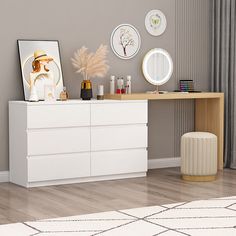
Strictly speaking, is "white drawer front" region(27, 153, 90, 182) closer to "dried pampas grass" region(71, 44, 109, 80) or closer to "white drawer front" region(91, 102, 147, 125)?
"white drawer front" region(91, 102, 147, 125)

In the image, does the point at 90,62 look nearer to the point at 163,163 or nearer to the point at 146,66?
the point at 146,66

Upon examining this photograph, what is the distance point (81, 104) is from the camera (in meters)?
5.36

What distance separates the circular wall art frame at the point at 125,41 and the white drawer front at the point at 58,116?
890 millimetres

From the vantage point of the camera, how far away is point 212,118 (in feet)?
20.6

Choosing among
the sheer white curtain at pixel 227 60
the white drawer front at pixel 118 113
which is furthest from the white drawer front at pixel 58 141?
the sheer white curtain at pixel 227 60

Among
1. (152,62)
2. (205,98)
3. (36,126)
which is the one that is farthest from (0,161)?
(205,98)

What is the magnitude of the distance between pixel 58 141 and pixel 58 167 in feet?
0.76

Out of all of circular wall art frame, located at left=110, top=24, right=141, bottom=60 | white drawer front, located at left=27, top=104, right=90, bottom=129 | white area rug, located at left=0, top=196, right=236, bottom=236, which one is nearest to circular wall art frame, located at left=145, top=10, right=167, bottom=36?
circular wall art frame, located at left=110, top=24, right=141, bottom=60

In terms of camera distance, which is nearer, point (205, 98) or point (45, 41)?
point (45, 41)

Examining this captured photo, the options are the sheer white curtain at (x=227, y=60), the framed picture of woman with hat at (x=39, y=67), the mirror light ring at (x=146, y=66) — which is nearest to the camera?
the framed picture of woman with hat at (x=39, y=67)

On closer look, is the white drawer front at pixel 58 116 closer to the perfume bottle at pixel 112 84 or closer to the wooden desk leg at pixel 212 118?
the perfume bottle at pixel 112 84

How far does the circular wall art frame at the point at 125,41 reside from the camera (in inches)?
236

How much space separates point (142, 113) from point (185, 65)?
40.4 inches

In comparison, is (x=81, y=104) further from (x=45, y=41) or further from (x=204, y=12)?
(x=204, y=12)
